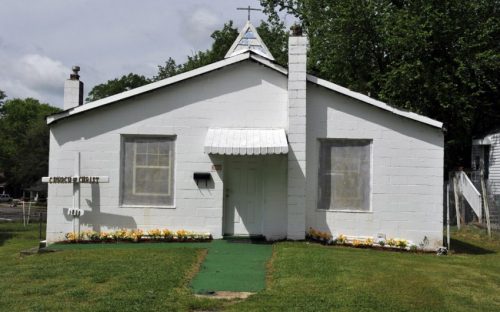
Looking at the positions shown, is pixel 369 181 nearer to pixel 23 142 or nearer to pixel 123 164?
pixel 123 164

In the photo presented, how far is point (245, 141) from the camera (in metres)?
11.8

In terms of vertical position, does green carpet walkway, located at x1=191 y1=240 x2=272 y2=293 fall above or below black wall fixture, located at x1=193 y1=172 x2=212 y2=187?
below

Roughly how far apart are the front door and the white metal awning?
29.7 inches

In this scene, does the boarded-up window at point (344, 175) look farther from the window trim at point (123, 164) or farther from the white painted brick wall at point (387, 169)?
the window trim at point (123, 164)

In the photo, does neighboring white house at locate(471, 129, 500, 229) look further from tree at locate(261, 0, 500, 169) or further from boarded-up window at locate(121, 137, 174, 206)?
boarded-up window at locate(121, 137, 174, 206)

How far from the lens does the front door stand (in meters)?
12.7

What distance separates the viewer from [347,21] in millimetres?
22562

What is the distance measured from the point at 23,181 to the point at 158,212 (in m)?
51.6

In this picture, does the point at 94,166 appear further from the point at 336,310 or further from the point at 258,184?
the point at 336,310

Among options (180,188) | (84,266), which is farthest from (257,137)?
(84,266)

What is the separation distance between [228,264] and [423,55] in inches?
634

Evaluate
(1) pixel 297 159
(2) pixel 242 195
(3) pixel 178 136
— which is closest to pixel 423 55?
(1) pixel 297 159

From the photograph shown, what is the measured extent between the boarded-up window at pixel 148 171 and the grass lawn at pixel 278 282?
1.58 metres

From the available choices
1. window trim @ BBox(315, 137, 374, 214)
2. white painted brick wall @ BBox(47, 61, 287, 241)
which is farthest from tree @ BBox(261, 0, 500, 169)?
white painted brick wall @ BBox(47, 61, 287, 241)
